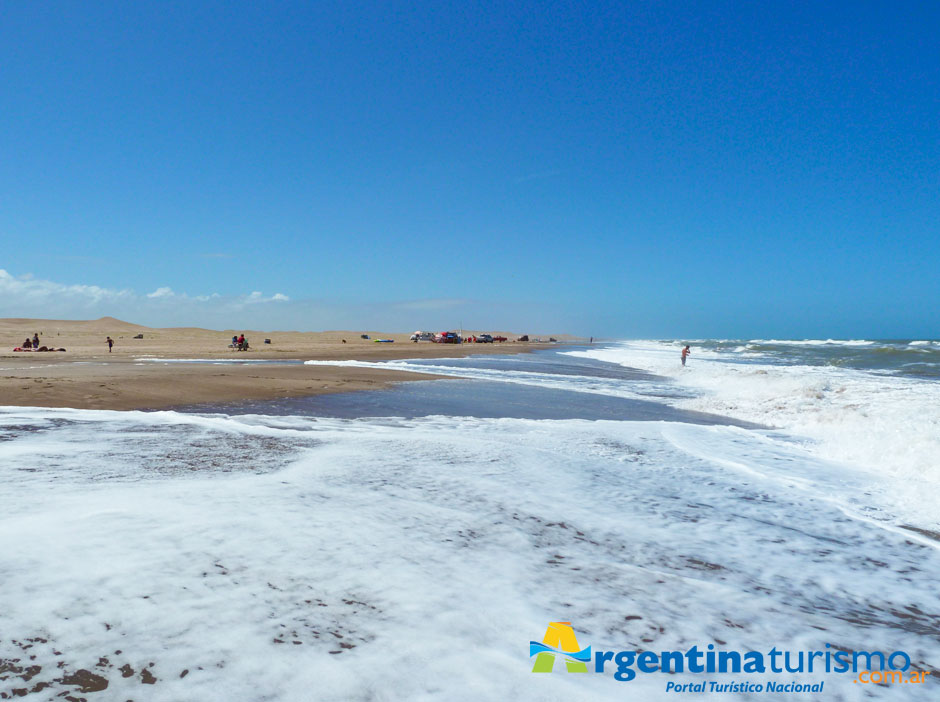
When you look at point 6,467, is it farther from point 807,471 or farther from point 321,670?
point 807,471

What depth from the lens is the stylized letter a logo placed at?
9.13 ft

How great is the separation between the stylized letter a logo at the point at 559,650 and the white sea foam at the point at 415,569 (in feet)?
0.20

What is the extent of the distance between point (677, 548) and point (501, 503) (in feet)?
5.39

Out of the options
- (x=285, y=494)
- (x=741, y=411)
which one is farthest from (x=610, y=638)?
(x=741, y=411)

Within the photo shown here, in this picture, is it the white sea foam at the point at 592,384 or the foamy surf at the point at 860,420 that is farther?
the white sea foam at the point at 592,384

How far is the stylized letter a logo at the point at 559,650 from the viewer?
2.78 m

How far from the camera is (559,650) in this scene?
9.62ft

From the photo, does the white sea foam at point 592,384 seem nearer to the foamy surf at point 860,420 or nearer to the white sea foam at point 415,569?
the foamy surf at point 860,420

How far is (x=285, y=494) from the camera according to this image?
5266mm

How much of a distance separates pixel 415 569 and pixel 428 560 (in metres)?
0.19

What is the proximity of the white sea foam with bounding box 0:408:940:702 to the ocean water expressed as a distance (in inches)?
0.7

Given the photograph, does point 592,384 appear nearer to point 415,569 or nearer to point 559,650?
point 415,569

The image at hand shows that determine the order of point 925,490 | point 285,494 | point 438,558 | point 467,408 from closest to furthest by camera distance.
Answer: point 438,558
point 285,494
point 925,490
point 467,408

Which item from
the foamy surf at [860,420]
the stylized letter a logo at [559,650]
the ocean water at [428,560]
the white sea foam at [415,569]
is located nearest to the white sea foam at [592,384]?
the foamy surf at [860,420]
